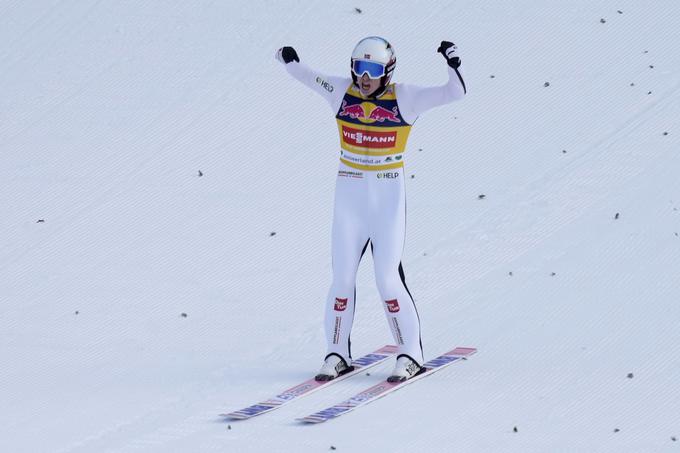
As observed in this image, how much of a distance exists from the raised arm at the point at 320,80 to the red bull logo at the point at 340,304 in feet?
3.64

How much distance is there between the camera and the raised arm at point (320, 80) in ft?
33.7

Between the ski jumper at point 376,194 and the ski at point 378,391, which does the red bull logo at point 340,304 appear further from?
the ski at point 378,391

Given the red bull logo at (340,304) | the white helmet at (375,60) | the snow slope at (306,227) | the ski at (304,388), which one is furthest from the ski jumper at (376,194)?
the snow slope at (306,227)

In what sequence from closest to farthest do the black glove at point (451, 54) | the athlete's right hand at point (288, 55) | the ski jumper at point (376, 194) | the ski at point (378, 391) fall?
1. the ski at point (378, 391)
2. the black glove at point (451, 54)
3. the ski jumper at point (376, 194)
4. the athlete's right hand at point (288, 55)

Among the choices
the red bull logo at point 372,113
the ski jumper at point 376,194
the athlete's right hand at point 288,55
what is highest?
the athlete's right hand at point 288,55

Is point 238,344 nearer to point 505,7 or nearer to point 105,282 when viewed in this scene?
point 105,282

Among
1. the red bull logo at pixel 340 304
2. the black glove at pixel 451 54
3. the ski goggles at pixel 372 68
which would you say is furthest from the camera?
the red bull logo at pixel 340 304

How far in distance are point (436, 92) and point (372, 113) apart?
1.29ft

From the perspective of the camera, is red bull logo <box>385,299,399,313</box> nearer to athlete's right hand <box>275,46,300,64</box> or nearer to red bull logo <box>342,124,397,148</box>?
red bull logo <box>342,124,397,148</box>

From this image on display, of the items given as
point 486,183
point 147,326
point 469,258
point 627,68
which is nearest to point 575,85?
point 627,68

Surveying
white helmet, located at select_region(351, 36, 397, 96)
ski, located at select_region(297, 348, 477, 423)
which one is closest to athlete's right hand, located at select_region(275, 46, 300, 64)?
white helmet, located at select_region(351, 36, 397, 96)

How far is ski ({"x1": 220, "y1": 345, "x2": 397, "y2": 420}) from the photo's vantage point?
962 cm

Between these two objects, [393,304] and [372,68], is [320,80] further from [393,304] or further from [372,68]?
[393,304]

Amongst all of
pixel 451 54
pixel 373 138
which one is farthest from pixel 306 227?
pixel 451 54
